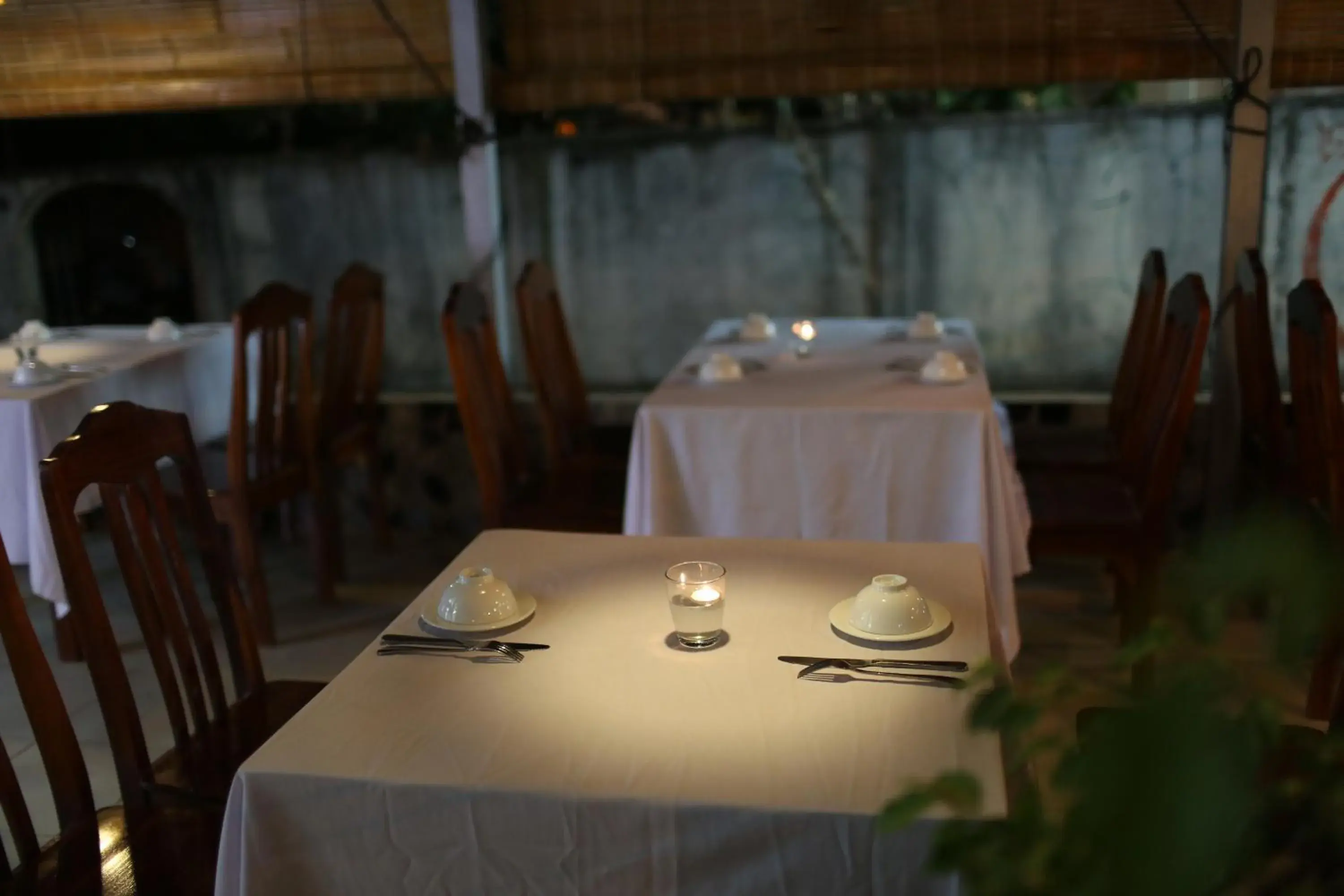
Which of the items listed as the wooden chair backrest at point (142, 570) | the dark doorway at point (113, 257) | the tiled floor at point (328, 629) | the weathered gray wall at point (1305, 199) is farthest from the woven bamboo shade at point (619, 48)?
the wooden chair backrest at point (142, 570)

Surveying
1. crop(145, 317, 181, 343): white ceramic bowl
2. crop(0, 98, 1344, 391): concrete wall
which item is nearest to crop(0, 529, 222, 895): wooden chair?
crop(145, 317, 181, 343): white ceramic bowl

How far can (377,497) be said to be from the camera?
3984mm

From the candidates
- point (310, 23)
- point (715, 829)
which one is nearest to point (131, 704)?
point (715, 829)

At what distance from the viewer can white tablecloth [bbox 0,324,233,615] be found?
2824 millimetres

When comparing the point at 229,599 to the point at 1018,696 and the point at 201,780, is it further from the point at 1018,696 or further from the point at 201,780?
the point at 1018,696

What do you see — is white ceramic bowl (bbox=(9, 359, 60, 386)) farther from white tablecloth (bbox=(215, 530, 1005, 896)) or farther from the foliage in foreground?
the foliage in foreground

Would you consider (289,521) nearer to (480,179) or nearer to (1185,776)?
(480,179)

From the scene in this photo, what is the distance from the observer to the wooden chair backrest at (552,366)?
3.21m

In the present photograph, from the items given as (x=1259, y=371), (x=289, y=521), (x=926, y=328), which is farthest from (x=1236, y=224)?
(x=289, y=521)

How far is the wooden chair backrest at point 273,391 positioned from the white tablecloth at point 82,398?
0.65ft

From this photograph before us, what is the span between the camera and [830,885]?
1112mm

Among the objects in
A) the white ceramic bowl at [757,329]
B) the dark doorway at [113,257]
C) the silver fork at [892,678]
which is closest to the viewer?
the silver fork at [892,678]

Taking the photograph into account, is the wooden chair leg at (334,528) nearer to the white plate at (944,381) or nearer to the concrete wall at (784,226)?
the concrete wall at (784,226)

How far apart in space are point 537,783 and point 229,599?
871mm
